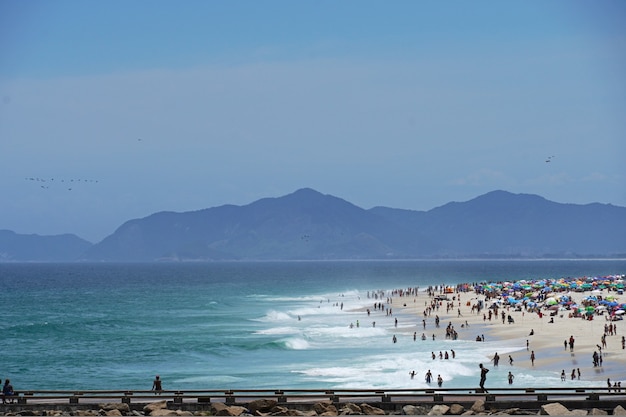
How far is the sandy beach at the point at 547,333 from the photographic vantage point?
2207 inches

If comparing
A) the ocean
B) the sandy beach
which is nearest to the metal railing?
the ocean

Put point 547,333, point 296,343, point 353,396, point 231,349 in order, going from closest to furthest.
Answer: point 353,396 → point 231,349 → point 296,343 → point 547,333

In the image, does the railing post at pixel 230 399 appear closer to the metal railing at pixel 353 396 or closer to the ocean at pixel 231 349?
the metal railing at pixel 353 396

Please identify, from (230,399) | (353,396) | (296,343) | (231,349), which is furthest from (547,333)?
(230,399)

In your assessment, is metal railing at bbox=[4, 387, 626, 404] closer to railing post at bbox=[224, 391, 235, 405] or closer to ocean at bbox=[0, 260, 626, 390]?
railing post at bbox=[224, 391, 235, 405]

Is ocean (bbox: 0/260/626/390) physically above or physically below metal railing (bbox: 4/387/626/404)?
below

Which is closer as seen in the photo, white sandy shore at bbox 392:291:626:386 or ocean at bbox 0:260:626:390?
ocean at bbox 0:260:626:390

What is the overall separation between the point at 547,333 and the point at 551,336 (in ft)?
7.44

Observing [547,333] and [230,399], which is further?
[547,333]

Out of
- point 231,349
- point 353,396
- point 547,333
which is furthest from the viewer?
point 547,333

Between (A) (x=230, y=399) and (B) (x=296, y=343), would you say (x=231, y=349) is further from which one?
(A) (x=230, y=399)

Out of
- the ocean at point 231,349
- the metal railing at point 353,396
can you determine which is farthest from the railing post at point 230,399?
the ocean at point 231,349

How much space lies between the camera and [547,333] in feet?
244

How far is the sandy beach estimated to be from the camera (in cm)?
5606
